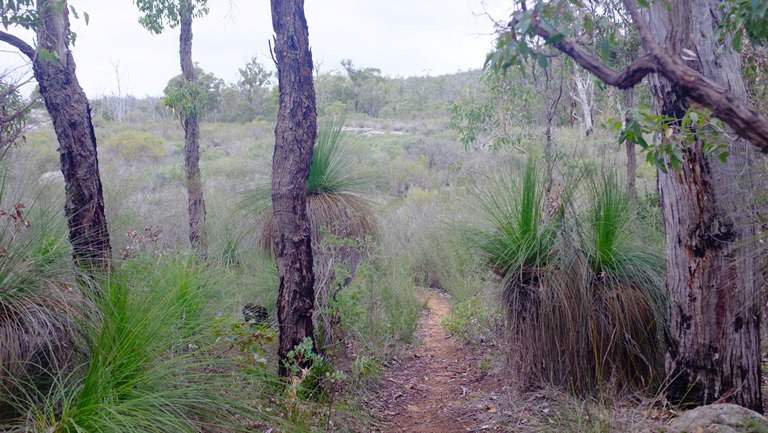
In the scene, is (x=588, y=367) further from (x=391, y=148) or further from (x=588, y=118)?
(x=391, y=148)

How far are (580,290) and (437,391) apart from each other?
2116mm

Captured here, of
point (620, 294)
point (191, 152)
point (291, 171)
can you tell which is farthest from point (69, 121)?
point (191, 152)

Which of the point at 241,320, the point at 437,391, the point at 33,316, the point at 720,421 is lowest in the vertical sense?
the point at 437,391

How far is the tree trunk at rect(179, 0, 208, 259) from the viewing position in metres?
9.62

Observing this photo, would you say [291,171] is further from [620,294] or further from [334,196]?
[620,294]

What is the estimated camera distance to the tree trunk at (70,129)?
4.69 m

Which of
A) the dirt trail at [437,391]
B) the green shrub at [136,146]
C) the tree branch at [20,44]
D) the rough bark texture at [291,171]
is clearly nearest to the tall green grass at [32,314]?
the tree branch at [20,44]

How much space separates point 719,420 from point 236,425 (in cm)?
285

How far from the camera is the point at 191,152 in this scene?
1023 cm

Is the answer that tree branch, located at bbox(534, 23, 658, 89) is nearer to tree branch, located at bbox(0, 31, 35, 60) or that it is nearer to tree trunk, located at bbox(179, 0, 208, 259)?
tree branch, located at bbox(0, 31, 35, 60)

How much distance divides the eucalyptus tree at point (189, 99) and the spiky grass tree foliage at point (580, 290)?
17.3 feet

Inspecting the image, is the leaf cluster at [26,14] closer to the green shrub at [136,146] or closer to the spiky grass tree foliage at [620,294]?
the spiky grass tree foliage at [620,294]

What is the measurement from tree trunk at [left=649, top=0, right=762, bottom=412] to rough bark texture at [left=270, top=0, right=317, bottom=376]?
265 centimetres

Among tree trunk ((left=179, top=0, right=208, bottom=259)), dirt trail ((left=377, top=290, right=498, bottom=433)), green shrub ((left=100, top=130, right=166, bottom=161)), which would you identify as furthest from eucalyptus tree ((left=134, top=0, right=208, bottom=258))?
green shrub ((left=100, top=130, right=166, bottom=161))
